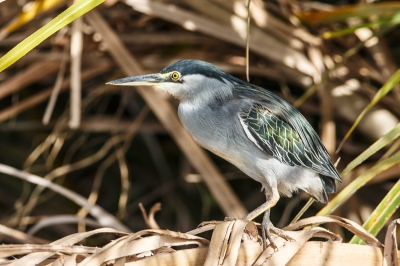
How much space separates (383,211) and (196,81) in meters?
0.71

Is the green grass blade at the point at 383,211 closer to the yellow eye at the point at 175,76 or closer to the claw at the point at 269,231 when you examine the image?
the claw at the point at 269,231

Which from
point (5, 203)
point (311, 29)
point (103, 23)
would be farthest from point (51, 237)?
point (311, 29)

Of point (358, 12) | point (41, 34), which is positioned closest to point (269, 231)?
point (41, 34)

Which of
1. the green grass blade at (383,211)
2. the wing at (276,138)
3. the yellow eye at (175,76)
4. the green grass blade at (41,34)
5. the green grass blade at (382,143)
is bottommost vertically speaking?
the green grass blade at (383,211)

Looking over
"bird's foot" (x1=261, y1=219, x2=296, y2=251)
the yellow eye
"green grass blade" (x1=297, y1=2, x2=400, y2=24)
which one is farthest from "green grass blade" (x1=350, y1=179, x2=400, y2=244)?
"green grass blade" (x1=297, y1=2, x2=400, y2=24)

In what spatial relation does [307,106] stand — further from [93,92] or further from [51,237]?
[51,237]

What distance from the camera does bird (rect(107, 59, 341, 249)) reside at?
5.57 feet

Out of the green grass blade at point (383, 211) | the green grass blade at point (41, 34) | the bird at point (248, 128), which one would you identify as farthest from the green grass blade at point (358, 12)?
the green grass blade at point (41, 34)

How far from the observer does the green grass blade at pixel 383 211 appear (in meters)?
1.36

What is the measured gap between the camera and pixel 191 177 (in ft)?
8.73

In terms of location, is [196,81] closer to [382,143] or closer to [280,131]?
[280,131]

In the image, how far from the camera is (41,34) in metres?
1.12

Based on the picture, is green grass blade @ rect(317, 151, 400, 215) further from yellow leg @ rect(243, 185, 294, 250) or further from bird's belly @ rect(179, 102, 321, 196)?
bird's belly @ rect(179, 102, 321, 196)

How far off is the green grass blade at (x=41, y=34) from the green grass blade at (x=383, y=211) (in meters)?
0.82
